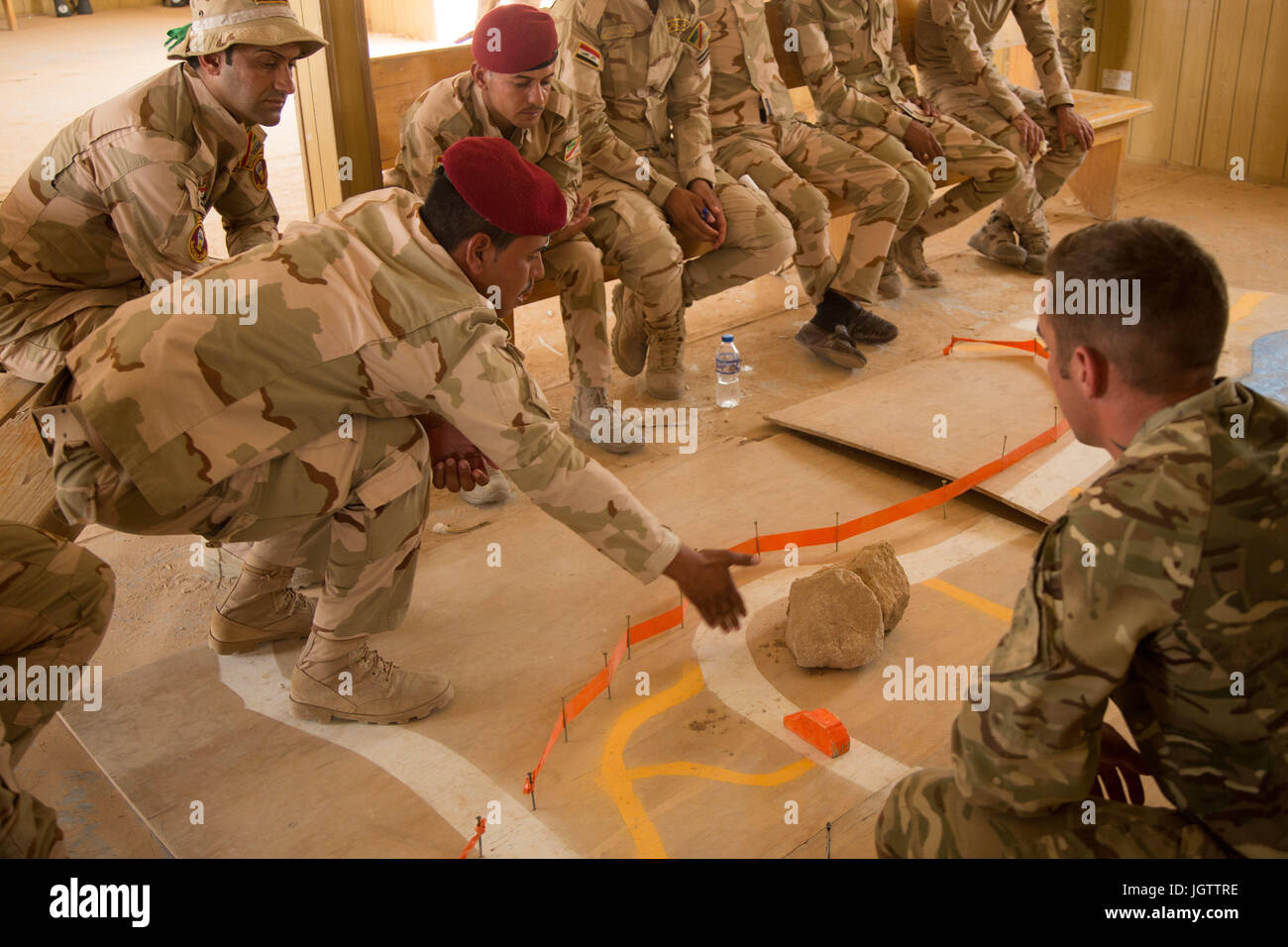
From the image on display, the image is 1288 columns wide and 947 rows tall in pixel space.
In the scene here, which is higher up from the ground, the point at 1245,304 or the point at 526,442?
the point at 526,442

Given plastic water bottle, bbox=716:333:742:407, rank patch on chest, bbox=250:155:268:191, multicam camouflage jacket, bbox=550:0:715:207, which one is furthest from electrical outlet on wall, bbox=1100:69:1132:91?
rank patch on chest, bbox=250:155:268:191

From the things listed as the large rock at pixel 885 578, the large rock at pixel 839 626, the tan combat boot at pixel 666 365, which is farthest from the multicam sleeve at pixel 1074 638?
the tan combat boot at pixel 666 365

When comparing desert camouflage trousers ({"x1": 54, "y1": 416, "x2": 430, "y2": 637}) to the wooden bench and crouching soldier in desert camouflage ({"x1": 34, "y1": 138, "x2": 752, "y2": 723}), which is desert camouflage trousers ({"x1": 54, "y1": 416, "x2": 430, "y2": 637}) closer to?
crouching soldier in desert camouflage ({"x1": 34, "y1": 138, "x2": 752, "y2": 723})

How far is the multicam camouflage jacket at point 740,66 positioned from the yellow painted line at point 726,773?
2.93 m

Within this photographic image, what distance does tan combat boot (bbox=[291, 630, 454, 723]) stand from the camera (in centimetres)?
254

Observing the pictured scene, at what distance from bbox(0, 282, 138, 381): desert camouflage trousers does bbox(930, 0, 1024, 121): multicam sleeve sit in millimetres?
3763

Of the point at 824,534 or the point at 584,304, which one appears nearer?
the point at 824,534

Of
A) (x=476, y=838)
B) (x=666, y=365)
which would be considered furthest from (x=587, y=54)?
(x=476, y=838)

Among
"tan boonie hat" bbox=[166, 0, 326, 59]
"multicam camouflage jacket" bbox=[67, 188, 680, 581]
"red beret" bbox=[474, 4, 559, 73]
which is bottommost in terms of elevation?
"multicam camouflage jacket" bbox=[67, 188, 680, 581]

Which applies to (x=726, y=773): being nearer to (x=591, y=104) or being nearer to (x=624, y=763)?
(x=624, y=763)

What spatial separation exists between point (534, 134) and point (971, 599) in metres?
1.92

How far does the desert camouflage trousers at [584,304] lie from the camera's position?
3.80 m

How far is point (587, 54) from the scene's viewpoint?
4043mm

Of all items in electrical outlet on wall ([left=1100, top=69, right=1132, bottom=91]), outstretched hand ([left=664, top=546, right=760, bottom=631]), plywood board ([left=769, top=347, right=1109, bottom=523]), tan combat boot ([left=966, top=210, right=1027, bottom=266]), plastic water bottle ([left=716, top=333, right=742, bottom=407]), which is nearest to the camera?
outstretched hand ([left=664, top=546, right=760, bottom=631])
